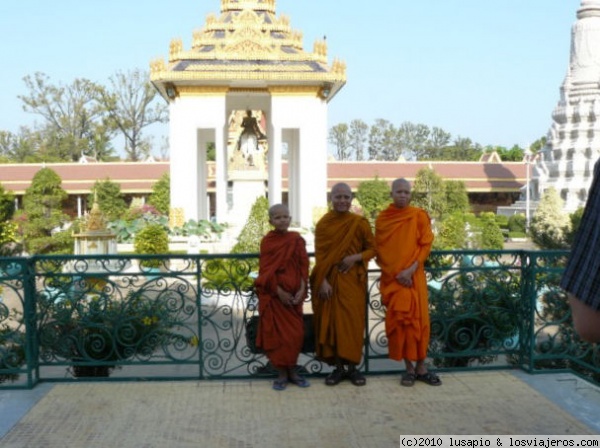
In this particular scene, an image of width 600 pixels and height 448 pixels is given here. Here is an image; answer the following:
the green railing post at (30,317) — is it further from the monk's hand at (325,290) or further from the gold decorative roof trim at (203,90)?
the gold decorative roof trim at (203,90)

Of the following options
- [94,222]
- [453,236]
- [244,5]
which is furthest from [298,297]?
[244,5]

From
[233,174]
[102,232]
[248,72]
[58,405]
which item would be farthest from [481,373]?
[233,174]

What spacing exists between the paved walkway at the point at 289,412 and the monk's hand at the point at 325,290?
2.03 ft

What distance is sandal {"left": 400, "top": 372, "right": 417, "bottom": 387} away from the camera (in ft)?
13.8

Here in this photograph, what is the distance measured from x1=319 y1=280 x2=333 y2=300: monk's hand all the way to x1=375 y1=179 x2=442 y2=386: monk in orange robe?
1.16 feet

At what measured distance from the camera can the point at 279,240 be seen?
409 centimetres

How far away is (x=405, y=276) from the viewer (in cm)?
401

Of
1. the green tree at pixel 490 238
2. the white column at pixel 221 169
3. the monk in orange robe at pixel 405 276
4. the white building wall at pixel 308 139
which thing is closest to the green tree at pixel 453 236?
the green tree at pixel 490 238

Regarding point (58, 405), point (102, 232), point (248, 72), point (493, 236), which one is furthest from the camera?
point (493, 236)

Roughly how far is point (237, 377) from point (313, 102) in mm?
13588

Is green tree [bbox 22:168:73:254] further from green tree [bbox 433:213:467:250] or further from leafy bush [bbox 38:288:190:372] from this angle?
leafy bush [bbox 38:288:190:372]

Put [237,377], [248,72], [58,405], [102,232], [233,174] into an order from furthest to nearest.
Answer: [233,174], [248,72], [102,232], [237,377], [58,405]

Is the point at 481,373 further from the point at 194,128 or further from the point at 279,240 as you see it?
the point at 194,128

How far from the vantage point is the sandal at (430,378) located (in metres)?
4.22
